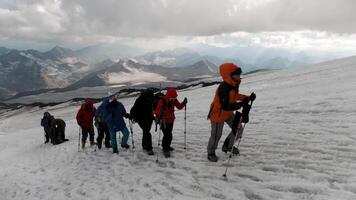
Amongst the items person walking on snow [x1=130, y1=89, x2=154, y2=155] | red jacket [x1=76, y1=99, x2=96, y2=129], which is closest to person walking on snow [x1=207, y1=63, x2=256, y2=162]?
person walking on snow [x1=130, y1=89, x2=154, y2=155]

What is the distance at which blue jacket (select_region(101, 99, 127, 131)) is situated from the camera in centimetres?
1467

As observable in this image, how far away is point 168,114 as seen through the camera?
12398 millimetres

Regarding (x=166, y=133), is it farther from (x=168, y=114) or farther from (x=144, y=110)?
(x=144, y=110)

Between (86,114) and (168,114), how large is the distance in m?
6.83

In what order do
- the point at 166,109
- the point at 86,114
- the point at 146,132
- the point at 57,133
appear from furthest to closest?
the point at 57,133 < the point at 86,114 < the point at 146,132 < the point at 166,109

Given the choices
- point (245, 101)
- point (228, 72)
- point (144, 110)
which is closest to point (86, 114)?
point (144, 110)

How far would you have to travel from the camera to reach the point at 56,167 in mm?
15062

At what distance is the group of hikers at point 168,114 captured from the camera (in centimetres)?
1005

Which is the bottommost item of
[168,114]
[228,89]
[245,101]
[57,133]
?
[57,133]

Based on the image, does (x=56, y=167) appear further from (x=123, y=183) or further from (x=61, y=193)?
(x=123, y=183)

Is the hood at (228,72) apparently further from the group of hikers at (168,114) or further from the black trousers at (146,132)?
the black trousers at (146,132)

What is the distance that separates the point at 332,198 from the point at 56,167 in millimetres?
11292

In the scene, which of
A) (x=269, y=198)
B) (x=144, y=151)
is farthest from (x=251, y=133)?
(x=269, y=198)

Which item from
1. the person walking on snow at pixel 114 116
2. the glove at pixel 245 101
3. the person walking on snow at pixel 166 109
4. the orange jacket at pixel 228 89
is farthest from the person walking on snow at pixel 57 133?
the glove at pixel 245 101
